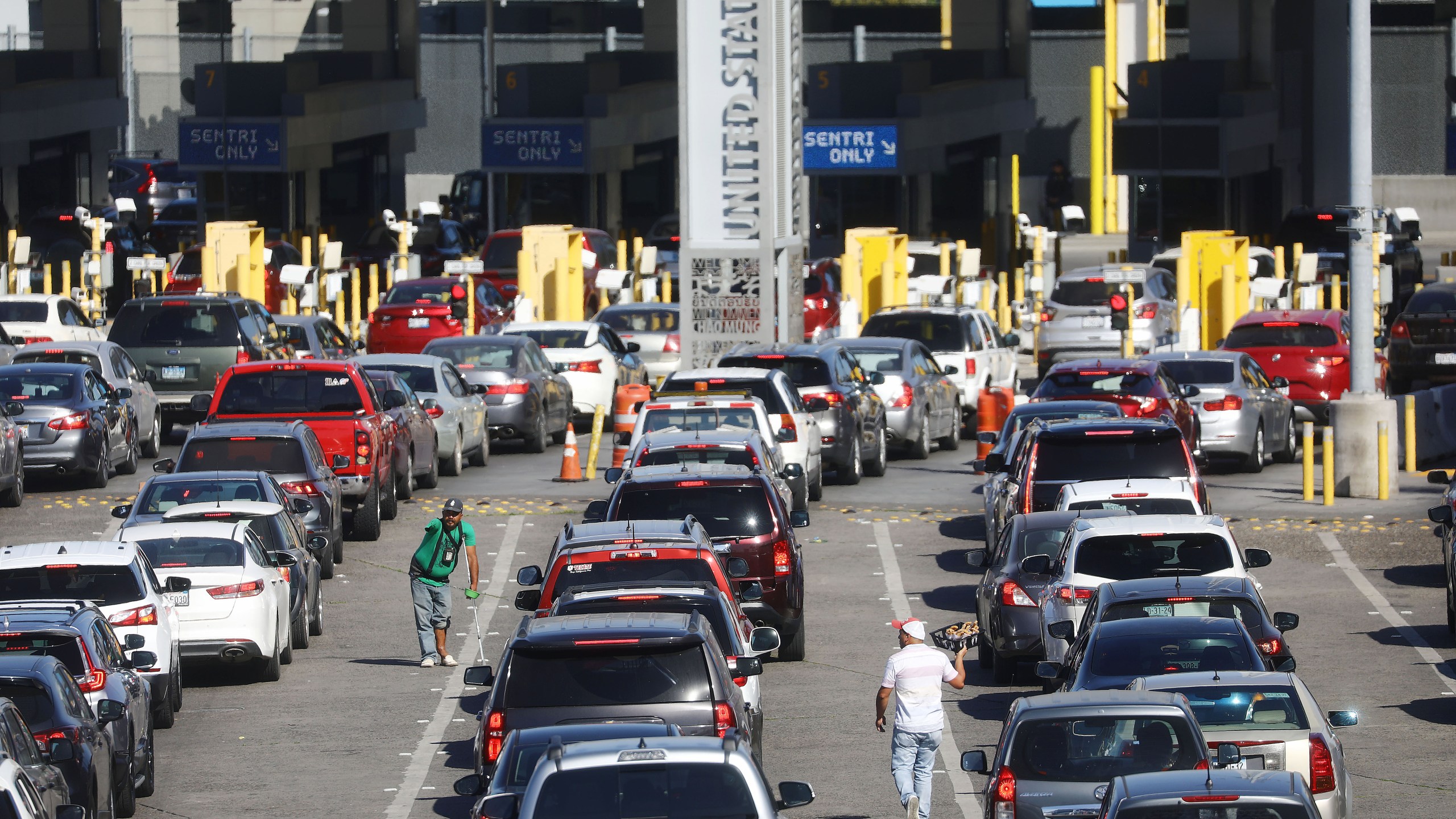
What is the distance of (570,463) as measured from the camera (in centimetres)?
2769

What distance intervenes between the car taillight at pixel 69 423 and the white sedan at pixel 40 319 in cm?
753

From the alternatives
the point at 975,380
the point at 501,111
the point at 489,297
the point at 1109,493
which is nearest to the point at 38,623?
the point at 1109,493

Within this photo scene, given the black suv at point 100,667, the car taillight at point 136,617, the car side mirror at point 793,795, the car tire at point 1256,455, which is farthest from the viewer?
the car tire at point 1256,455

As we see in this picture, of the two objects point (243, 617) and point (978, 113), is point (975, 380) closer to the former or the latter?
point (243, 617)

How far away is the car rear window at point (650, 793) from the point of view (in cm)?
895

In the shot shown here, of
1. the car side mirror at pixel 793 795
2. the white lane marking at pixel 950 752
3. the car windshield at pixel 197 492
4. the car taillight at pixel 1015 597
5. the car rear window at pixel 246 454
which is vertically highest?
the car rear window at pixel 246 454

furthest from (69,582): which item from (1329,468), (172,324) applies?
(172,324)

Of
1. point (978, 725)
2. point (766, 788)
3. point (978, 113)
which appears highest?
point (978, 113)

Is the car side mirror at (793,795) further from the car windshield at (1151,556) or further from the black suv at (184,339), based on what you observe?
the black suv at (184,339)

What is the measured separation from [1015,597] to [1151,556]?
1.00m

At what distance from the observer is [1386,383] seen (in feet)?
112

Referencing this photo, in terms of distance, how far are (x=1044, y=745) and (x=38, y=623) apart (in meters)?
5.69

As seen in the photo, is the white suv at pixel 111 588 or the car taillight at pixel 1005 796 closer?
the car taillight at pixel 1005 796

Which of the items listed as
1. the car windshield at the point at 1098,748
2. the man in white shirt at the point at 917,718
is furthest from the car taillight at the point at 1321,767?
the man in white shirt at the point at 917,718
